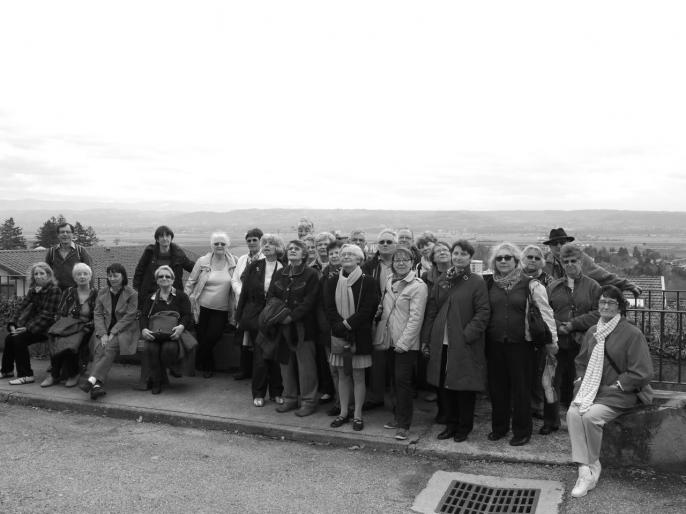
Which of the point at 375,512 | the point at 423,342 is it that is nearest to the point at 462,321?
the point at 423,342

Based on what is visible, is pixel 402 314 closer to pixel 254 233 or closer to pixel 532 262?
pixel 532 262

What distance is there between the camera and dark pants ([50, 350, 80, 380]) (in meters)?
7.39

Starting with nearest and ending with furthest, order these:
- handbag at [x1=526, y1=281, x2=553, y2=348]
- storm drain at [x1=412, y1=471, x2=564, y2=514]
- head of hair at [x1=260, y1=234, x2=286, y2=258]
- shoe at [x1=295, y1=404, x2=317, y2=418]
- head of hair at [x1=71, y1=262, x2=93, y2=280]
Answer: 1. storm drain at [x1=412, y1=471, x2=564, y2=514]
2. handbag at [x1=526, y1=281, x2=553, y2=348]
3. shoe at [x1=295, y1=404, x2=317, y2=418]
4. head of hair at [x1=260, y1=234, x2=286, y2=258]
5. head of hair at [x1=71, y1=262, x2=93, y2=280]

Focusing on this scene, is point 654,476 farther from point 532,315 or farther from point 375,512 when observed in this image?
point 375,512

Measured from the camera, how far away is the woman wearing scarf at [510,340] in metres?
5.11

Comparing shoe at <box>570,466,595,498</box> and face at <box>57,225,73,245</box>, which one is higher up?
face at <box>57,225,73,245</box>

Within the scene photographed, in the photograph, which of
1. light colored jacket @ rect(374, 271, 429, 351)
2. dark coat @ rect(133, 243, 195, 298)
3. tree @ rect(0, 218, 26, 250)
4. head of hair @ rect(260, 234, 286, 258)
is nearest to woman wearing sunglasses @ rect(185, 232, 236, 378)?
dark coat @ rect(133, 243, 195, 298)

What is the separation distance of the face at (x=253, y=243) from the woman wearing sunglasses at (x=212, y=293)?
0.36 m

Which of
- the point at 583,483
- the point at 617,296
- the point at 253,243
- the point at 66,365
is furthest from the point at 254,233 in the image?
the point at 583,483

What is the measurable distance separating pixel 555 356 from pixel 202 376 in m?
4.44

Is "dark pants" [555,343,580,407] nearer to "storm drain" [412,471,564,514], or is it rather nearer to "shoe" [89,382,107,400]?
"storm drain" [412,471,564,514]

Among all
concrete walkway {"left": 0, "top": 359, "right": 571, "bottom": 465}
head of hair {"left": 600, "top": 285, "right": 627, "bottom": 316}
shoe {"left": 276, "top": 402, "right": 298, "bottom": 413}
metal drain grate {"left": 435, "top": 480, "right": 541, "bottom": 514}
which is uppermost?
head of hair {"left": 600, "top": 285, "right": 627, "bottom": 316}

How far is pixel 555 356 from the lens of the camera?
214 inches

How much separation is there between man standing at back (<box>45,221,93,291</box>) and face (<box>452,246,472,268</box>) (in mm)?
5167
